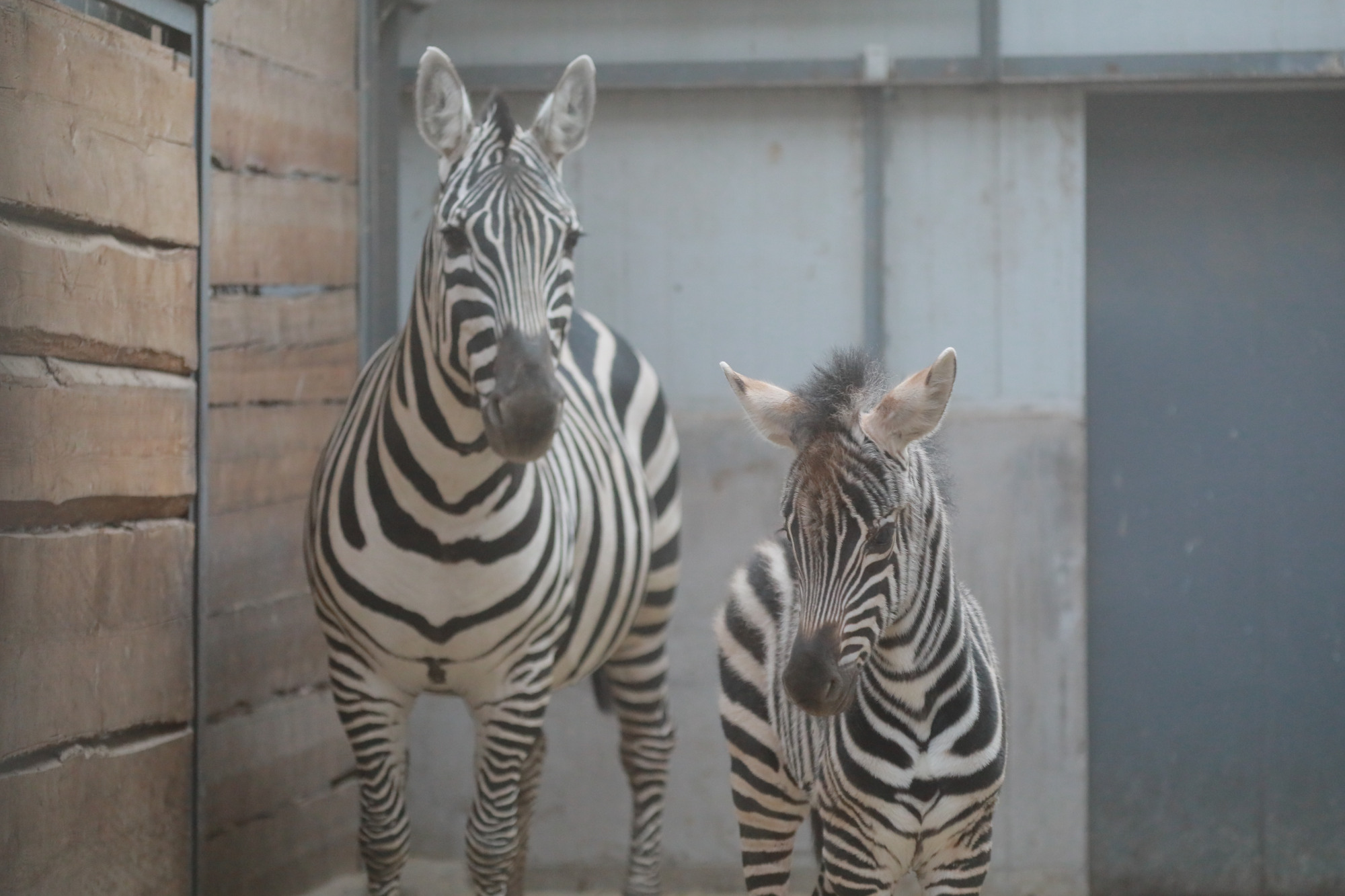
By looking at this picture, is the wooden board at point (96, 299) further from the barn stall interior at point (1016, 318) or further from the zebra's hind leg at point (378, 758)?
the barn stall interior at point (1016, 318)

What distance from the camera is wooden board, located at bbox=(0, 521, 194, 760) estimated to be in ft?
10.3

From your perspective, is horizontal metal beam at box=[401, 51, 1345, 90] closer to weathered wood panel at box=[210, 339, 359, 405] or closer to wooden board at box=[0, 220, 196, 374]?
weathered wood panel at box=[210, 339, 359, 405]

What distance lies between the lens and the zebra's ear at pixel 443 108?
386 cm

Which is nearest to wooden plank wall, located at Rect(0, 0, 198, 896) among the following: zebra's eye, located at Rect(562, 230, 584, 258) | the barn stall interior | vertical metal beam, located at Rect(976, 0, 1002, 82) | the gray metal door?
zebra's eye, located at Rect(562, 230, 584, 258)

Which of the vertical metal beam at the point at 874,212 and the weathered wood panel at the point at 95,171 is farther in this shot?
the vertical metal beam at the point at 874,212

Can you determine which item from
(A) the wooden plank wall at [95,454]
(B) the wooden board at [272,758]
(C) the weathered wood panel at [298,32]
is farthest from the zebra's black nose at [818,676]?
(C) the weathered wood panel at [298,32]

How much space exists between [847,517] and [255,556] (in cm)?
262

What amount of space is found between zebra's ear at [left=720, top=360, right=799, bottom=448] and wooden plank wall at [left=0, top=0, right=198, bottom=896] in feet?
5.01

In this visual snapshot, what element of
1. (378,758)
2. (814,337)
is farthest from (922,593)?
(814,337)

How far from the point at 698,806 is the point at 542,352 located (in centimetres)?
299

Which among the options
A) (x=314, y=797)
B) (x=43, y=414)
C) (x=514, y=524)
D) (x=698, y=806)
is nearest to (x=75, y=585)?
(x=43, y=414)

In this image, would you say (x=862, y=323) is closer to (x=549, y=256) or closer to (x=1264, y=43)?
(x=1264, y=43)

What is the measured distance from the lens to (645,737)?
525cm

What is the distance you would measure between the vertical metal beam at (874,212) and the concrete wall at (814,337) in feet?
0.14
